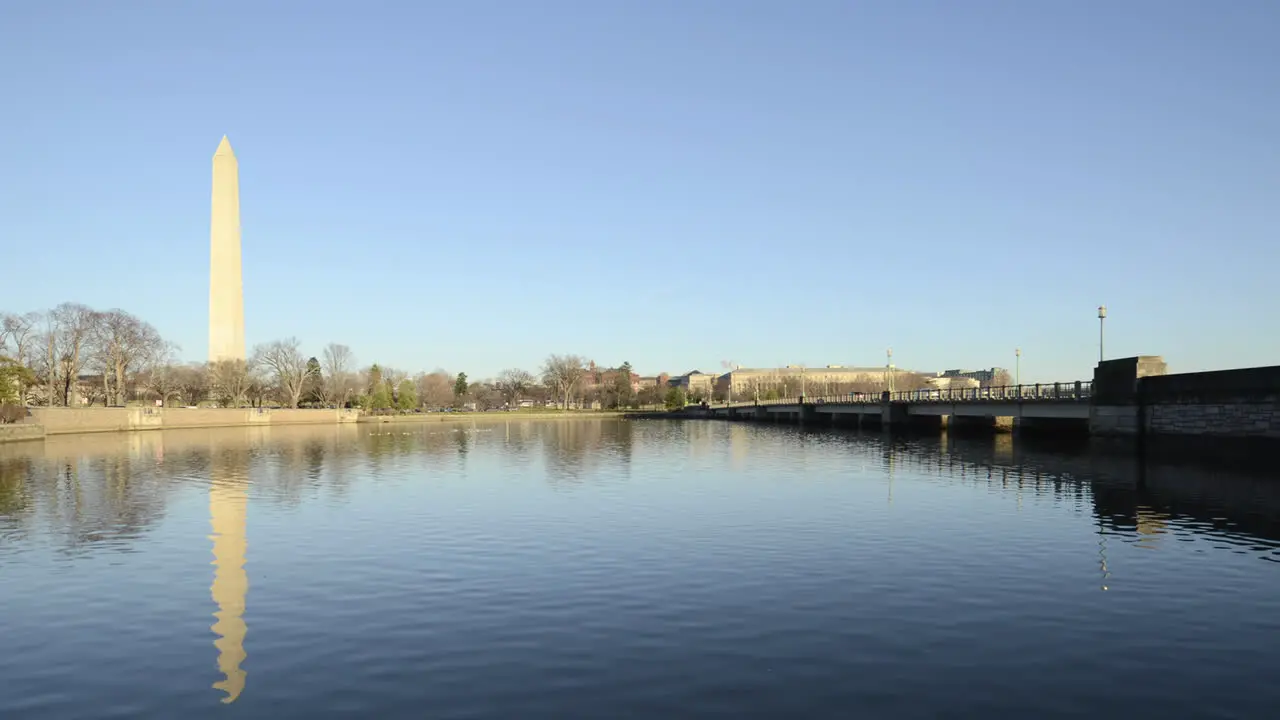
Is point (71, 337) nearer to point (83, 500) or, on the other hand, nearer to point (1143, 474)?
point (83, 500)

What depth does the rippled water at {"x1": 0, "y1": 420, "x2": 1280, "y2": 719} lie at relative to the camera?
442 inches

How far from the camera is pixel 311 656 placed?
13.0 metres

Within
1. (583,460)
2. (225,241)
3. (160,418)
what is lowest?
(583,460)

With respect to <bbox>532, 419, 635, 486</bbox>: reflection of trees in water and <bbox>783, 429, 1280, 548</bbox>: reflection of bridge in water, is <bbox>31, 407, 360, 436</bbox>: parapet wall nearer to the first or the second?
<bbox>532, 419, 635, 486</bbox>: reflection of trees in water

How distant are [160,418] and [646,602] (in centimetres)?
10939

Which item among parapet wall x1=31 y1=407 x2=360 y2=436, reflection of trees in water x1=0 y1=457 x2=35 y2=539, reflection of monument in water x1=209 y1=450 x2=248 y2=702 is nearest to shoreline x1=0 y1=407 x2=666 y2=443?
parapet wall x1=31 y1=407 x2=360 y2=436

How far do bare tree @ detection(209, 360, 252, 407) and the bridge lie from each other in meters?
80.7

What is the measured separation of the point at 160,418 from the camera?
4247 inches

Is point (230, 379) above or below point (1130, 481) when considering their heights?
above

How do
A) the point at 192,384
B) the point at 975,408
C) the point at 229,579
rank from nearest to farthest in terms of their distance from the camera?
the point at 229,579 < the point at 975,408 < the point at 192,384

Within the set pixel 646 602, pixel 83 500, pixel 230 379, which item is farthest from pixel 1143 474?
pixel 230 379

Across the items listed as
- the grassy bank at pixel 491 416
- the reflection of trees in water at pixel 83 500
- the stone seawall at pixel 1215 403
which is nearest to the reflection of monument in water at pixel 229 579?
the reflection of trees in water at pixel 83 500

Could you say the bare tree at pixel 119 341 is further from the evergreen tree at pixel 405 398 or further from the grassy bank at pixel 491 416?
the evergreen tree at pixel 405 398

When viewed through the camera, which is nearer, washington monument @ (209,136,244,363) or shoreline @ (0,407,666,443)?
shoreline @ (0,407,666,443)
